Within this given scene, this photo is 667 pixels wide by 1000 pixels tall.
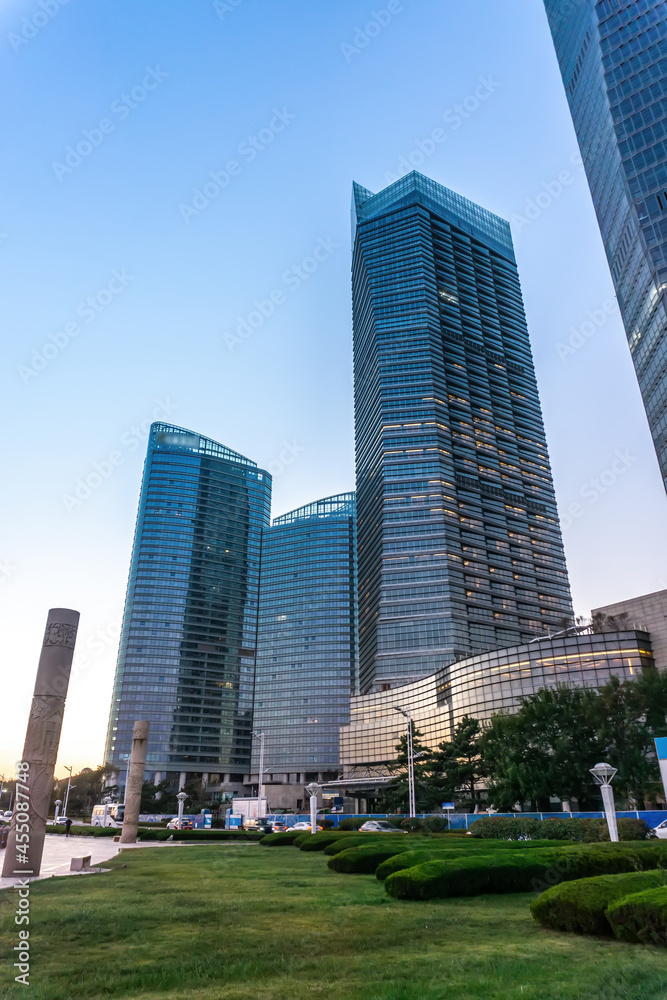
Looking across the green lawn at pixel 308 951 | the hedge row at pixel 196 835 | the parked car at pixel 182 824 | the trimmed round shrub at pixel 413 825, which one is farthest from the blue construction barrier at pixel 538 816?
the green lawn at pixel 308 951

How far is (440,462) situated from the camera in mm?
157250

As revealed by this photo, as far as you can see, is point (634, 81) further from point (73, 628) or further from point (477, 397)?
point (73, 628)

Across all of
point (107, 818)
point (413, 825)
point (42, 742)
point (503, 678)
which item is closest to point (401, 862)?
point (42, 742)

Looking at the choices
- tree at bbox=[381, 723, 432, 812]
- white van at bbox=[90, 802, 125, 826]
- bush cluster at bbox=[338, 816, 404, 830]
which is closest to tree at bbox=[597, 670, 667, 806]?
bush cluster at bbox=[338, 816, 404, 830]

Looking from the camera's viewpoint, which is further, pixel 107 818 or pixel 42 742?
pixel 107 818

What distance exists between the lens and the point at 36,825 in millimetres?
22625

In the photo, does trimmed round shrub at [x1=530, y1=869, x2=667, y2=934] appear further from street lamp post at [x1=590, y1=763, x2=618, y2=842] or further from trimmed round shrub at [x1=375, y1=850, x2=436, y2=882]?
street lamp post at [x1=590, y1=763, x2=618, y2=842]

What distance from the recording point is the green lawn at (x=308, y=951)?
7.96 m

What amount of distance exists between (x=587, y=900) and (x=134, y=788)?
48737 millimetres

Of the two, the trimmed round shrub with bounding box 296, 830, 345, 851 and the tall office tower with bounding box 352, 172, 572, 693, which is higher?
the tall office tower with bounding box 352, 172, 572, 693

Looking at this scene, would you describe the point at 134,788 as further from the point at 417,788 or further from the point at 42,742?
the point at 417,788

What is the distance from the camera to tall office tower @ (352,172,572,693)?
144 m

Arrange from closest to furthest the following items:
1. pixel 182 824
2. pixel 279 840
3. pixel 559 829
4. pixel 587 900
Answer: pixel 587 900 < pixel 559 829 < pixel 279 840 < pixel 182 824

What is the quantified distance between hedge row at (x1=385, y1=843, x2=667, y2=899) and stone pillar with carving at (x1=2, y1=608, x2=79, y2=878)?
13506 mm
